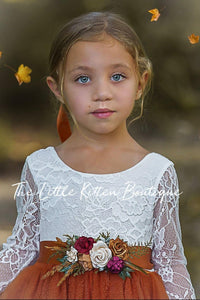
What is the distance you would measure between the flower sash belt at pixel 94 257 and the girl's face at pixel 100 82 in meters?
0.37

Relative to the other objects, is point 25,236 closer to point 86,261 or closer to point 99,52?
point 86,261

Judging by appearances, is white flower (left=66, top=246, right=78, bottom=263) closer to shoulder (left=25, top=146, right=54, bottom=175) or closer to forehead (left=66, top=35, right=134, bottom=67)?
shoulder (left=25, top=146, right=54, bottom=175)

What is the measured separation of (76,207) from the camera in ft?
5.50

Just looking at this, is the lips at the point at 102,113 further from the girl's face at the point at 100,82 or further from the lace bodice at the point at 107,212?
the lace bodice at the point at 107,212

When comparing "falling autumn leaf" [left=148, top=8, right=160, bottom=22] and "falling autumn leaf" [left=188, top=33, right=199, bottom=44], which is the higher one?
"falling autumn leaf" [left=148, top=8, right=160, bottom=22]

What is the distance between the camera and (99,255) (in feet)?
5.06

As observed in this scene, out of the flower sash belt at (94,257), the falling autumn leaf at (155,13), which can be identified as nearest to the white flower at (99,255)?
the flower sash belt at (94,257)

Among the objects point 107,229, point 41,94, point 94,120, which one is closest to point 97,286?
point 107,229

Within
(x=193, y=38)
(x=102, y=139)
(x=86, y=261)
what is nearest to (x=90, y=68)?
(x=102, y=139)

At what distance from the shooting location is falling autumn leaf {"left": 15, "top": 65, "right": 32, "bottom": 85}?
193 cm

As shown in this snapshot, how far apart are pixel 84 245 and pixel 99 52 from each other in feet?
2.03

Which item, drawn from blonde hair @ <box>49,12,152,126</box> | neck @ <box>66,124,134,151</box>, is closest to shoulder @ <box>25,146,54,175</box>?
neck @ <box>66,124,134,151</box>

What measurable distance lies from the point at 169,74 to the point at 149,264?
0.75m

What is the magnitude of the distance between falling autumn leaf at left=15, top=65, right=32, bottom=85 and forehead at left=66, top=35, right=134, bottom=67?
34cm
